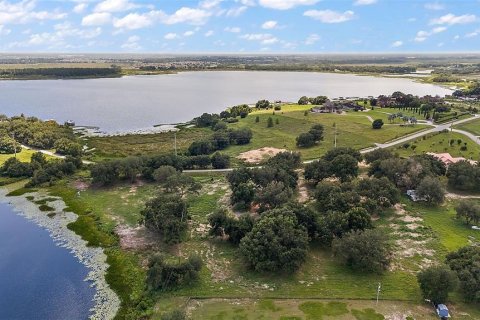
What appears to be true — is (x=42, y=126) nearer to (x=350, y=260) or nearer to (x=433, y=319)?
(x=350, y=260)

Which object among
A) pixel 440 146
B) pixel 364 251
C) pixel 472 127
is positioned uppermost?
pixel 472 127

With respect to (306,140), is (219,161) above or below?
below

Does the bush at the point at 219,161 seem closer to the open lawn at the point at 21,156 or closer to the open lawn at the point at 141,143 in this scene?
the open lawn at the point at 141,143

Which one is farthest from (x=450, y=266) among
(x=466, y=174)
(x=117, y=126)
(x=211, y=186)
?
(x=117, y=126)

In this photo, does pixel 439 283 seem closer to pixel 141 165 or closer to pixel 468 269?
pixel 468 269

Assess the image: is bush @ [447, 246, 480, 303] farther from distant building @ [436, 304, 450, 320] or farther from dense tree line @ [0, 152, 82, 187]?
dense tree line @ [0, 152, 82, 187]

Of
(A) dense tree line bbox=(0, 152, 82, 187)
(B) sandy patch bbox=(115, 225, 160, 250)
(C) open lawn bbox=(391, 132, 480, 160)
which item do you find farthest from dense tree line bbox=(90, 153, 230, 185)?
(C) open lawn bbox=(391, 132, 480, 160)

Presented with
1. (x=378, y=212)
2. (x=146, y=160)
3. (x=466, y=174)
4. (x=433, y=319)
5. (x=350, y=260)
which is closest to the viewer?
(x=433, y=319)

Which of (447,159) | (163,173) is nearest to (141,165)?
(163,173)
